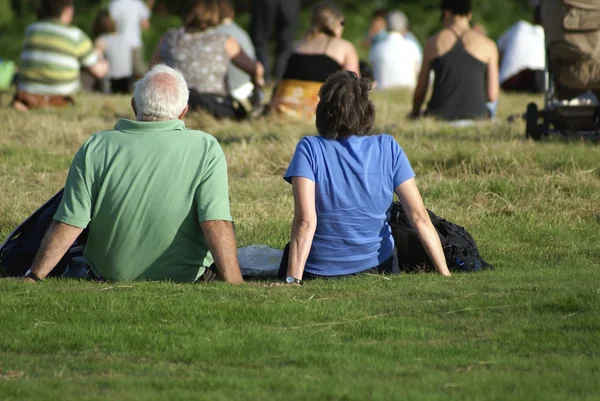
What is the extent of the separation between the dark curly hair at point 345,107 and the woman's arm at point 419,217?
39 cm

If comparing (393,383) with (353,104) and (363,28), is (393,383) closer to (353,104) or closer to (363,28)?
(353,104)

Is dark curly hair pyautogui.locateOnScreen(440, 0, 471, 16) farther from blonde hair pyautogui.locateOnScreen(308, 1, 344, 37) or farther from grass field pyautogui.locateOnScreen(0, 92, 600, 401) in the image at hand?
grass field pyautogui.locateOnScreen(0, 92, 600, 401)

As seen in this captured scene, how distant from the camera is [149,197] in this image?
625cm

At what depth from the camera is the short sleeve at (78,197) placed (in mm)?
6164

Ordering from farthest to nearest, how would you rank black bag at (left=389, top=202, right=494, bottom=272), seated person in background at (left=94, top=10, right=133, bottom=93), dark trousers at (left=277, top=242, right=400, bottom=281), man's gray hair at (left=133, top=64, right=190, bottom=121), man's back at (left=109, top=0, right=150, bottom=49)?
1. man's back at (left=109, top=0, right=150, bottom=49)
2. seated person in background at (left=94, top=10, right=133, bottom=93)
3. black bag at (left=389, top=202, right=494, bottom=272)
4. dark trousers at (left=277, top=242, right=400, bottom=281)
5. man's gray hair at (left=133, top=64, right=190, bottom=121)

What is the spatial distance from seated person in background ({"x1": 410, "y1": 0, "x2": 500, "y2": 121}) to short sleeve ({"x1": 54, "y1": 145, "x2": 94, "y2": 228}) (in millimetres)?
7513

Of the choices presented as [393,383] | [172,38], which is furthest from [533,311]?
[172,38]

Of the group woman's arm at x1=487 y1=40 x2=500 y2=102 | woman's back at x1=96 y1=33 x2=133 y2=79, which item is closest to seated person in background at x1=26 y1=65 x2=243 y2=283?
woman's arm at x1=487 y1=40 x2=500 y2=102

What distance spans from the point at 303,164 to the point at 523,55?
14.1 metres

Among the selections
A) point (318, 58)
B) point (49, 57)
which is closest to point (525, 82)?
point (318, 58)

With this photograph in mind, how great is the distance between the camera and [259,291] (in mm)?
6043

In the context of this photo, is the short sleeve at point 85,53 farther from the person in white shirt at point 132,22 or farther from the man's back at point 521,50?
the man's back at point 521,50

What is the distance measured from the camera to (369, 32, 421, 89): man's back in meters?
20.2

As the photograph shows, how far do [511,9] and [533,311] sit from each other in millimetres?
21630
